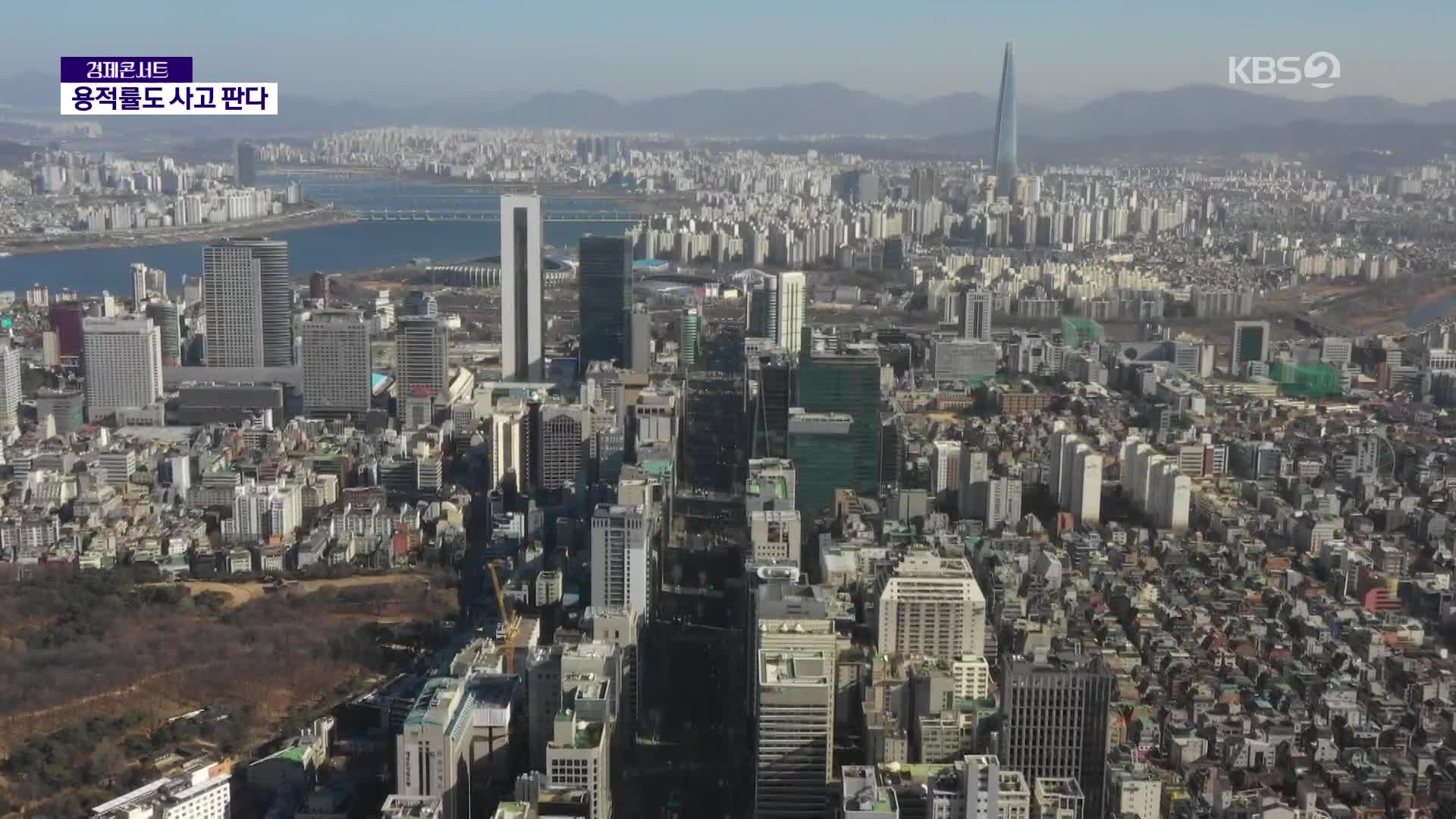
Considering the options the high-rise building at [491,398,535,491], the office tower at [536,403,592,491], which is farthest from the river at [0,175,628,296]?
the office tower at [536,403,592,491]

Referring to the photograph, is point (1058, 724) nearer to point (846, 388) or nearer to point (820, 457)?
point (820, 457)

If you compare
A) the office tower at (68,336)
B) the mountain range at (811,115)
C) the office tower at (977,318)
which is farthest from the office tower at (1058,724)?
the office tower at (68,336)

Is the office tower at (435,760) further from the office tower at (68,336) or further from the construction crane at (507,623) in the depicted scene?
the office tower at (68,336)

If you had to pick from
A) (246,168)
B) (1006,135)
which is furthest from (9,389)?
(246,168)

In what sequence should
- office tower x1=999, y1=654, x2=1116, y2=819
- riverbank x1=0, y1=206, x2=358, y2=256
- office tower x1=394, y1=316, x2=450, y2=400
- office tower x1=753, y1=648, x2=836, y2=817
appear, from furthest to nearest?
riverbank x1=0, y1=206, x2=358, y2=256 < office tower x1=394, y1=316, x2=450, y2=400 < office tower x1=999, y1=654, x2=1116, y2=819 < office tower x1=753, y1=648, x2=836, y2=817

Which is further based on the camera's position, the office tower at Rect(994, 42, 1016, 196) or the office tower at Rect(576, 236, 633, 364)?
the office tower at Rect(994, 42, 1016, 196)

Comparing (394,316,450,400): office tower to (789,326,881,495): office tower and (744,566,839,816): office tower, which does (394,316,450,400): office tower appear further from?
(744,566,839,816): office tower

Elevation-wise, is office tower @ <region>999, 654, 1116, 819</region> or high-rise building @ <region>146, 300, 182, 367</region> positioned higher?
high-rise building @ <region>146, 300, 182, 367</region>
